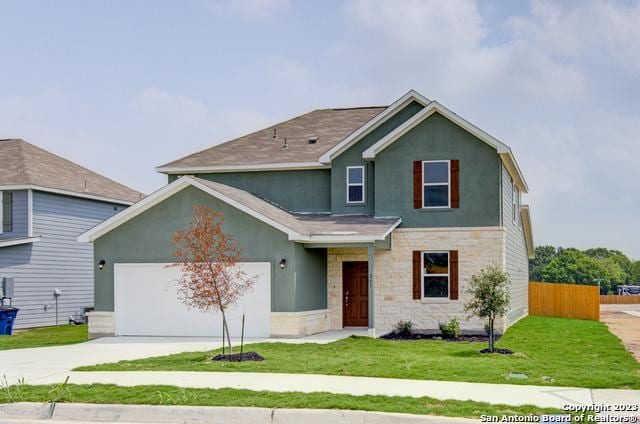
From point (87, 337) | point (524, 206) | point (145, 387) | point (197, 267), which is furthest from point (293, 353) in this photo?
point (524, 206)

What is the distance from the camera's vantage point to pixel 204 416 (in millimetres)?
11031

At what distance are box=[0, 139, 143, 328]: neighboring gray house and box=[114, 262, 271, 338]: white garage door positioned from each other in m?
6.21

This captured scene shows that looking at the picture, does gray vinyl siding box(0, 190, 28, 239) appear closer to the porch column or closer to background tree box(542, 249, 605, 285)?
the porch column

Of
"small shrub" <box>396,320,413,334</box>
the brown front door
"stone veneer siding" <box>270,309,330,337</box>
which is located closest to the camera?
"stone veneer siding" <box>270,309,330,337</box>

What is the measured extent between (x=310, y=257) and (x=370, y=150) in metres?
3.87

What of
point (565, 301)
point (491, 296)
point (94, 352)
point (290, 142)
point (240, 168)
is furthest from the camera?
point (565, 301)

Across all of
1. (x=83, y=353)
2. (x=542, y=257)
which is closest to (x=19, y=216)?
(x=83, y=353)

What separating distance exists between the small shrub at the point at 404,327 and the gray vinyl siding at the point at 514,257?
354 cm

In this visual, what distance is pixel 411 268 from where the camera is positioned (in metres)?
25.2

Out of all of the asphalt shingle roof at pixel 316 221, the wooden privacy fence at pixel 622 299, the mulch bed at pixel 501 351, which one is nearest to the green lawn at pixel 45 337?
the asphalt shingle roof at pixel 316 221

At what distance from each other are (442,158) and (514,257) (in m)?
6.60

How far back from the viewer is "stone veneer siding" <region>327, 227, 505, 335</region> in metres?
24.9

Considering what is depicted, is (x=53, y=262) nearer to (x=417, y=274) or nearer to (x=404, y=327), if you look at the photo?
(x=404, y=327)

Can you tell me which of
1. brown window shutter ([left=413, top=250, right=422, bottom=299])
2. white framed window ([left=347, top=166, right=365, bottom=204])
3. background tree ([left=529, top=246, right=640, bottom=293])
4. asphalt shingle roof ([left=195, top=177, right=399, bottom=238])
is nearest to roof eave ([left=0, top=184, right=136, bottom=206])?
asphalt shingle roof ([left=195, top=177, right=399, bottom=238])
